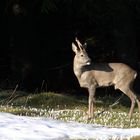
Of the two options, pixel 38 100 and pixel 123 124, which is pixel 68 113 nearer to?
pixel 123 124

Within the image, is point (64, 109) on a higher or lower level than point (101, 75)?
lower

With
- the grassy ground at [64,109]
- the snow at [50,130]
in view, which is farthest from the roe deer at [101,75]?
the snow at [50,130]

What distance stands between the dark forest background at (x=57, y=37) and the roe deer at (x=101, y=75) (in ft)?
23.0

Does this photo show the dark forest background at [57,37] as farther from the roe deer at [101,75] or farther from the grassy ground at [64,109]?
the roe deer at [101,75]

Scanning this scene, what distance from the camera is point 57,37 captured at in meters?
24.8

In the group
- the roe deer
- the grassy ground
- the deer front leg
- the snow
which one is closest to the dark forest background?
the grassy ground

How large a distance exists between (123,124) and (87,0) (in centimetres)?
986

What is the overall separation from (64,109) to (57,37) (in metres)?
9.64

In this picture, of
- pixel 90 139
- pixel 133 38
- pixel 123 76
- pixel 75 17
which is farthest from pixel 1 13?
pixel 90 139

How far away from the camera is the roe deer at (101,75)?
14523 mm

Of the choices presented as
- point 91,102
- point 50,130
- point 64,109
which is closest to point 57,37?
point 64,109

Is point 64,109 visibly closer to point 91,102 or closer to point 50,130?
point 91,102

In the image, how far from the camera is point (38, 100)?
17297 millimetres

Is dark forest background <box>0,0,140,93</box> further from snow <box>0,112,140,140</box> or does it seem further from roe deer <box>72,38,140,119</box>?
snow <box>0,112,140,140</box>
